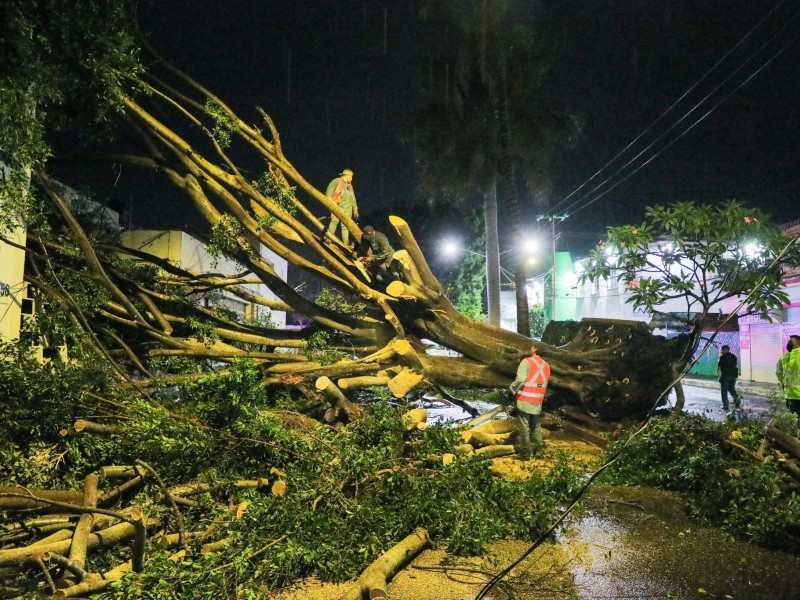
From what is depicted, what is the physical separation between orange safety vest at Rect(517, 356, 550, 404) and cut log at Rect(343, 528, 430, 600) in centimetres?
351

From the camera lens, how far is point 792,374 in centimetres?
838

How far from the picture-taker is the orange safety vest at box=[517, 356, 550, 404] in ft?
24.6

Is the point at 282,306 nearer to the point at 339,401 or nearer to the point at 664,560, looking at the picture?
the point at 339,401

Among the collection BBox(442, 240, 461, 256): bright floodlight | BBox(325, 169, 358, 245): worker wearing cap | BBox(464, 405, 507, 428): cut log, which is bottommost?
BBox(464, 405, 507, 428): cut log

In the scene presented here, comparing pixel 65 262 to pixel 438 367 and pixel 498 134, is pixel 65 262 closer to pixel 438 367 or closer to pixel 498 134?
pixel 438 367

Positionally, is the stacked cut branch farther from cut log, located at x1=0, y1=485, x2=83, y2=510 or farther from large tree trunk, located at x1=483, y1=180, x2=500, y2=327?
large tree trunk, located at x1=483, y1=180, x2=500, y2=327

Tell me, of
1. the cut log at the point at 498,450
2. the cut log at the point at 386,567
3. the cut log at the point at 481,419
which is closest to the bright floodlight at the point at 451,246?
the cut log at the point at 481,419

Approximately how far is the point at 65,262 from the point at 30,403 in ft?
9.22

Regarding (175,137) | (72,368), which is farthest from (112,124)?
(72,368)

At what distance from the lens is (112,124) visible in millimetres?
7445

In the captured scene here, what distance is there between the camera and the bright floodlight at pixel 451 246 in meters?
31.0

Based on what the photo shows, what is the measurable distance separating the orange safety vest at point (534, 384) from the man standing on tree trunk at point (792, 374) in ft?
13.0

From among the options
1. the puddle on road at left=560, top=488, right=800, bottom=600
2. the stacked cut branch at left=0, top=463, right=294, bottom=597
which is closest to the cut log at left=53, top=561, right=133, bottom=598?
the stacked cut branch at left=0, top=463, right=294, bottom=597

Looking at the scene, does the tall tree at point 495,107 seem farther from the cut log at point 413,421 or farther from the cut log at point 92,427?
the cut log at point 92,427
